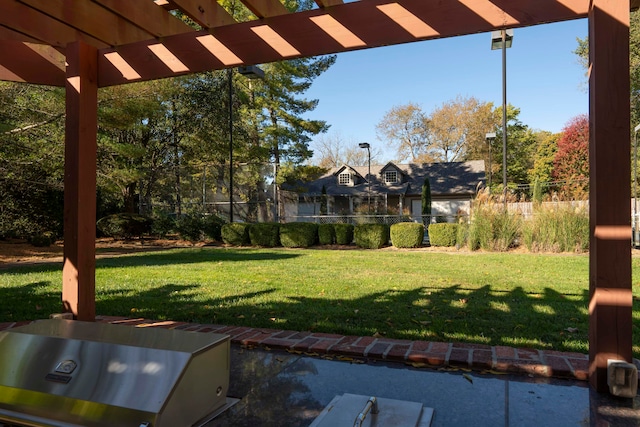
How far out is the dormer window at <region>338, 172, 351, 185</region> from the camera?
26.8 m

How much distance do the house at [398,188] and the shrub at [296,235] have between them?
12131mm

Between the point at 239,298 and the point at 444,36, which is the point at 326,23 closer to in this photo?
the point at 444,36

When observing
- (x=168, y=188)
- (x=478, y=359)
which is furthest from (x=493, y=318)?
(x=168, y=188)

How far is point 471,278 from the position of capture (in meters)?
5.88

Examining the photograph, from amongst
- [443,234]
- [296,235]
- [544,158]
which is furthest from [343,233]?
[544,158]

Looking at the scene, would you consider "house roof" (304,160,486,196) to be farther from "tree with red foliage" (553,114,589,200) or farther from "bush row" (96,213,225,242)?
"bush row" (96,213,225,242)

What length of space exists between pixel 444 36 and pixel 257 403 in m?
2.23

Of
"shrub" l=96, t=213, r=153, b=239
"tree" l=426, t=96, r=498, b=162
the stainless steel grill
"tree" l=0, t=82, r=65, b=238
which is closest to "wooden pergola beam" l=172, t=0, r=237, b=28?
the stainless steel grill

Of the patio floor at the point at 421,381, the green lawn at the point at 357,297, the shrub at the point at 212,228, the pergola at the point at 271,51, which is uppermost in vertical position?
the pergola at the point at 271,51

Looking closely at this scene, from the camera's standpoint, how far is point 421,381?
2217mm

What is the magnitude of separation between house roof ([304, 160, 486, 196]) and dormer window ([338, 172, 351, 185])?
0.28m

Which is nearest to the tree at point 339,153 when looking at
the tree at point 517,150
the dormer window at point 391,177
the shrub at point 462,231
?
Result: the dormer window at point 391,177

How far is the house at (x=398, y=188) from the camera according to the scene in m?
25.3

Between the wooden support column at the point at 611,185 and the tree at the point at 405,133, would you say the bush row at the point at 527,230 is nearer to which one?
the wooden support column at the point at 611,185
